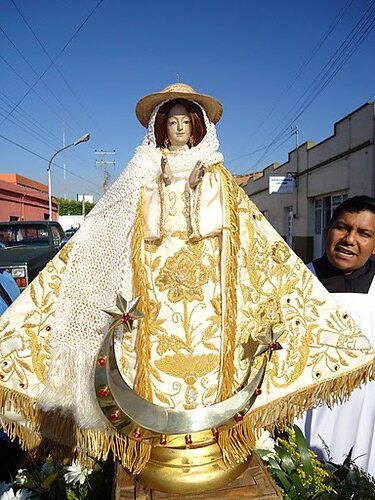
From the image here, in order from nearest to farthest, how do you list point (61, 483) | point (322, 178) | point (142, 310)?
point (142, 310) < point (61, 483) < point (322, 178)

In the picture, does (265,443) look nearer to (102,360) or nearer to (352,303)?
(352,303)

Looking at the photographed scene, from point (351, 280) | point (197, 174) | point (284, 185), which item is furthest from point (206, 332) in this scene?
point (284, 185)

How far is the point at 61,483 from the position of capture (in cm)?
196

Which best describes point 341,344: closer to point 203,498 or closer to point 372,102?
point 203,498

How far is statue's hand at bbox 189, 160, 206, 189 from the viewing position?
5.62ft

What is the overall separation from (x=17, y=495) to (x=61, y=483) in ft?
0.64

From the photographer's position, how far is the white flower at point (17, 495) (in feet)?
6.22

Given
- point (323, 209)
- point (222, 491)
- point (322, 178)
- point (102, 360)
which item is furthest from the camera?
point (323, 209)

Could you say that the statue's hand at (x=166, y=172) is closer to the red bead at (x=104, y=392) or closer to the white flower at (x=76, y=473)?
the red bead at (x=104, y=392)

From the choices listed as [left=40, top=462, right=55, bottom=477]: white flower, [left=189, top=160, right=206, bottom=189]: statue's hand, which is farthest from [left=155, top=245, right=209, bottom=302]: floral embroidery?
[left=40, top=462, right=55, bottom=477]: white flower

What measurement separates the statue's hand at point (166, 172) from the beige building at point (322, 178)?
8.11 meters

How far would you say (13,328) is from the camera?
1.76 metres

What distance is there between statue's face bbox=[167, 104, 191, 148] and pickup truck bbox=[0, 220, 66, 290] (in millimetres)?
4312

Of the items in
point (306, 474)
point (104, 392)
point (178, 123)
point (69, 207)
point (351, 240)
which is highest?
point (69, 207)
